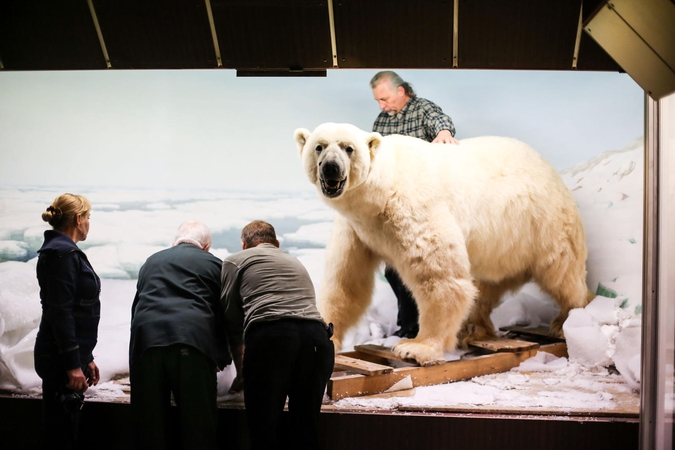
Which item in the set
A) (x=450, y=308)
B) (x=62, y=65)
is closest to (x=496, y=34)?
(x=450, y=308)

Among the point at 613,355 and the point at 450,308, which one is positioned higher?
the point at 450,308

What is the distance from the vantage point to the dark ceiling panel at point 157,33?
160 inches

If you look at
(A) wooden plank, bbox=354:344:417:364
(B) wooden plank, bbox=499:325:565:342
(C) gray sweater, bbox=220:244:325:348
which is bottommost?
(A) wooden plank, bbox=354:344:417:364

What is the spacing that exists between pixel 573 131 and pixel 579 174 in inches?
14.9

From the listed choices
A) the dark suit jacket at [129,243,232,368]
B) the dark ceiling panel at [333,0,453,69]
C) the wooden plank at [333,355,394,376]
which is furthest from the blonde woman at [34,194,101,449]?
the dark ceiling panel at [333,0,453,69]

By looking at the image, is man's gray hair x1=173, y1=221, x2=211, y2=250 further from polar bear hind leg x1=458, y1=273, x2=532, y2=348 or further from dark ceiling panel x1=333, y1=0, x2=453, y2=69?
polar bear hind leg x1=458, y1=273, x2=532, y2=348

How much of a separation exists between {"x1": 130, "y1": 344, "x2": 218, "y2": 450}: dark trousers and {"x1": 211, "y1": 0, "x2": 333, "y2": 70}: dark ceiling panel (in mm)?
2041

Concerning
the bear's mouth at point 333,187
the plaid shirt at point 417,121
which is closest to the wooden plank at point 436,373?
the bear's mouth at point 333,187

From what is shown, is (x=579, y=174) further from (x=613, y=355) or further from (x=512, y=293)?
(x=613, y=355)

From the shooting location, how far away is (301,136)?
396cm

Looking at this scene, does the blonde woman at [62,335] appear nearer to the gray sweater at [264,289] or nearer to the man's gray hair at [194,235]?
the man's gray hair at [194,235]

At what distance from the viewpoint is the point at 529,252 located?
4.70 metres

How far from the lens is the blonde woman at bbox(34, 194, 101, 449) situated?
3.39m

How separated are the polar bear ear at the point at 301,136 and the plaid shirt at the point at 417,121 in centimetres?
94
